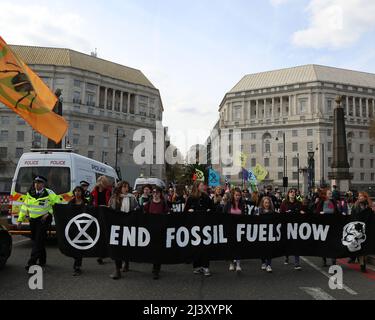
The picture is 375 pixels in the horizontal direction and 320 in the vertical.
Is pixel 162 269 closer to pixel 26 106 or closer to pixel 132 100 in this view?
pixel 26 106

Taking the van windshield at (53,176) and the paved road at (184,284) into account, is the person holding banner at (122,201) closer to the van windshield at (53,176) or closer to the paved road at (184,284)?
the paved road at (184,284)

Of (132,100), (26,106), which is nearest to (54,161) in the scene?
(26,106)

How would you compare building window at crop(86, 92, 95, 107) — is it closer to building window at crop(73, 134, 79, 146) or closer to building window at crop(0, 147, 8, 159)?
building window at crop(73, 134, 79, 146)

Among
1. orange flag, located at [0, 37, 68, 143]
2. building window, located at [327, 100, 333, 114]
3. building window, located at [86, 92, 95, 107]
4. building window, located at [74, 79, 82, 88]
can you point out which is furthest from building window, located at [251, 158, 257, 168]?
orange flag, located at [0, 37, 68, 143]

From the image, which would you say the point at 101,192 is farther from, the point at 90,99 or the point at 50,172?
the point at 90,99

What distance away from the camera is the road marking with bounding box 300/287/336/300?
635cm

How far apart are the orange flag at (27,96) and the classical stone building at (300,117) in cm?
8893

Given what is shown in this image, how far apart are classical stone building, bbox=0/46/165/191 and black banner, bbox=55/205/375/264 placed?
68183 millimetres

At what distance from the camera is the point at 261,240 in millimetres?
8148

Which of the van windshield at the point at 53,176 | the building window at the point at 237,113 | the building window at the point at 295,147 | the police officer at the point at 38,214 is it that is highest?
the building window at the point at 237,113

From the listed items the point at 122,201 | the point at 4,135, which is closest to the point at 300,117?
the point at 4,135

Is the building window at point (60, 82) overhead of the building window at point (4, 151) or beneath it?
overhead

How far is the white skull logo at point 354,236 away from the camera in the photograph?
8.59m

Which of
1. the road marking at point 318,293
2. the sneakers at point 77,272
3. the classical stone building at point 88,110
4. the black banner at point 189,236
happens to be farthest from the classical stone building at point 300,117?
the sneakers at point 77,272
